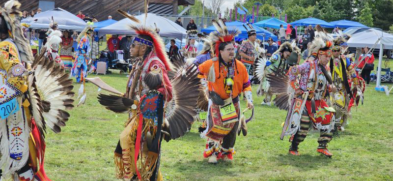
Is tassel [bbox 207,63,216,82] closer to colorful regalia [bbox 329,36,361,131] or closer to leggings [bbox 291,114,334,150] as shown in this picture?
leggings [bbox 291,114,334,150]

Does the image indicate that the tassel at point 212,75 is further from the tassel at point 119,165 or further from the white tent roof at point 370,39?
the white tent roof at point 370,39

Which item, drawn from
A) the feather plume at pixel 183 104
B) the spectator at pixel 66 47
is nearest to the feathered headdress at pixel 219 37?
the feather plume at pixel 183 104

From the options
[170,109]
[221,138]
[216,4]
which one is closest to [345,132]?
[221,138]

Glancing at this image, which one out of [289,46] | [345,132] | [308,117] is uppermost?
[289,46]

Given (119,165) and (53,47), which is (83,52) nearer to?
(53,47)

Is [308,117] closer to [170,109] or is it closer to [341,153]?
[341,153]

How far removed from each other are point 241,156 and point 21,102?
3729 millimetres

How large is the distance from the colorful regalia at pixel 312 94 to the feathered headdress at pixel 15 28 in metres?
3.92

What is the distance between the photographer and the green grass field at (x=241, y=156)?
630 cm

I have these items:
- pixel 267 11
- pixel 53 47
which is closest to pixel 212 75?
pixel 53 47

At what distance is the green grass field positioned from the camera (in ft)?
20.7

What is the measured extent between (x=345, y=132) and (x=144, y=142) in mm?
5897

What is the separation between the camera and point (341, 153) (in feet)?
26.1

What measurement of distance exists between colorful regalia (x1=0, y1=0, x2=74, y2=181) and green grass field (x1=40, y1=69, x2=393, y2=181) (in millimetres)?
1219
